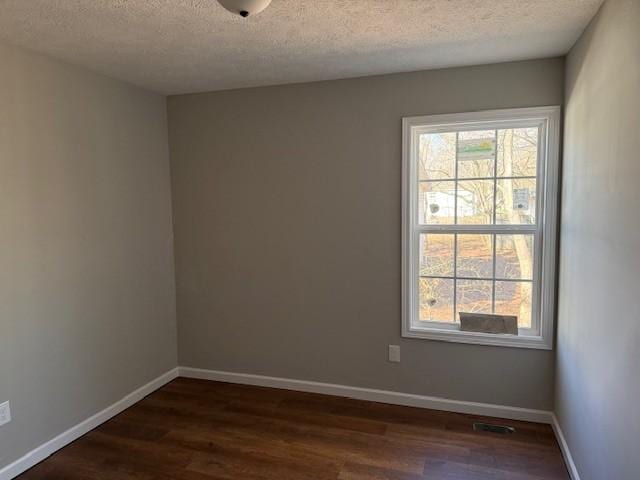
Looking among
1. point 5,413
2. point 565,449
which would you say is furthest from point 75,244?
point 565,449

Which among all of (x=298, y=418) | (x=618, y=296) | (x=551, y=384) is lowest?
(x=298, y=418)

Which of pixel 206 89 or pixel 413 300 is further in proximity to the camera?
pixel 206 89

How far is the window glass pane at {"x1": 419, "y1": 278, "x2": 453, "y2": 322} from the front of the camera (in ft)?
9.73

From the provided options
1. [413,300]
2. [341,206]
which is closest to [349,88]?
[341,206]

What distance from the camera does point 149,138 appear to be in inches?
128

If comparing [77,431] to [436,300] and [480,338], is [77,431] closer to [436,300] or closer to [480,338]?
[436,300]

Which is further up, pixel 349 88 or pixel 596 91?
pixel 349 88

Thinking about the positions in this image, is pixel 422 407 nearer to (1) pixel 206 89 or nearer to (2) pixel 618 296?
(2) pixel 618 296

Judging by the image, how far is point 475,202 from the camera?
2.84 m

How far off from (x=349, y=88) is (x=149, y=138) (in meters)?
1.61

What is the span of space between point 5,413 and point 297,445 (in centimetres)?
163

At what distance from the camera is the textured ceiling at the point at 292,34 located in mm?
1890

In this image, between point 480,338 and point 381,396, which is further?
point 381,396

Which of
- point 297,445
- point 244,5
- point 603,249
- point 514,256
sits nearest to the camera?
point 244,5
